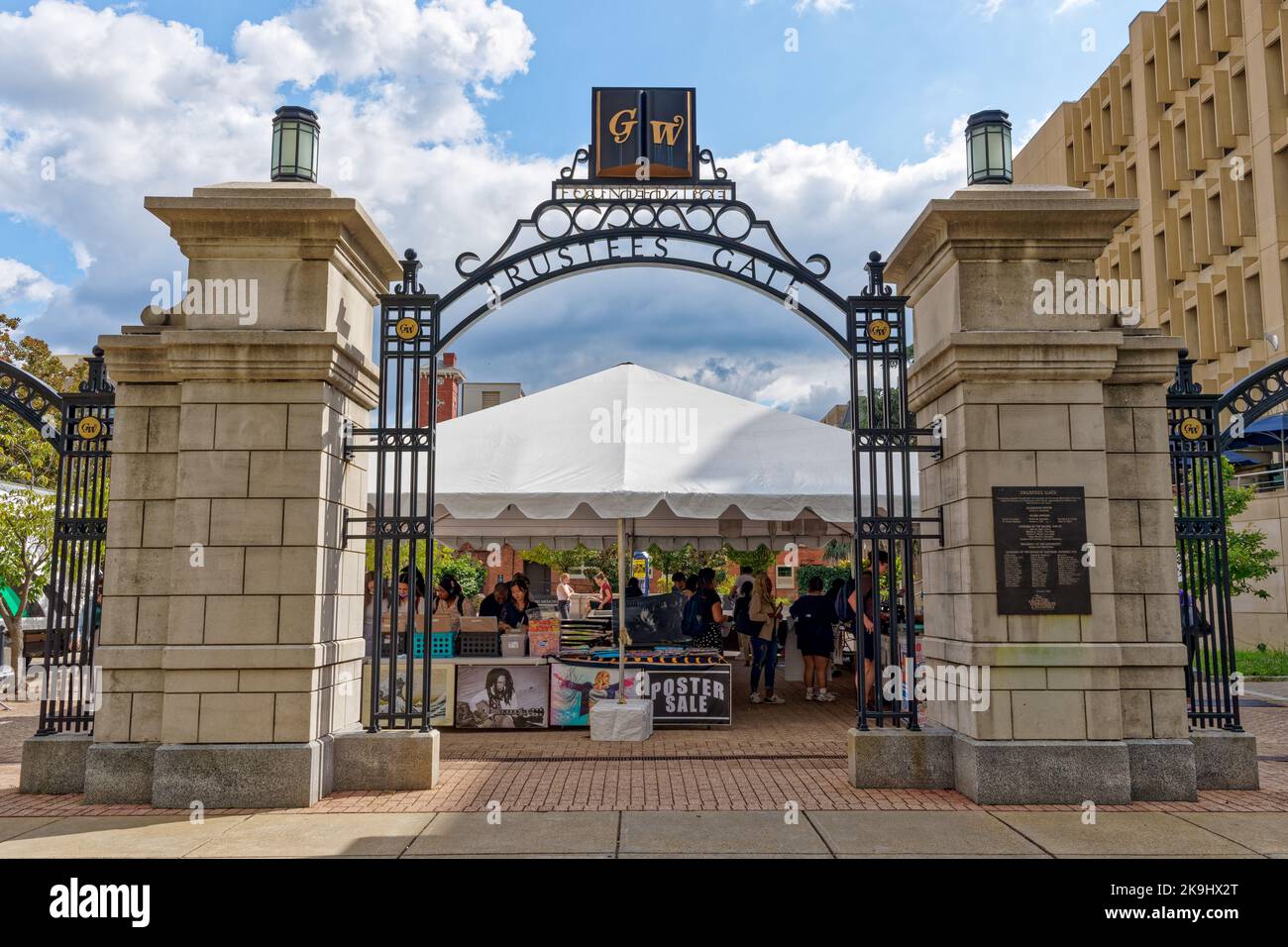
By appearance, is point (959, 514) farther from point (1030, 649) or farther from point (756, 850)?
point (756, 850)

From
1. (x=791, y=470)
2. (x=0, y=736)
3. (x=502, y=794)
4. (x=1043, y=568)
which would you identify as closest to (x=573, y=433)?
(x=791, y=470)

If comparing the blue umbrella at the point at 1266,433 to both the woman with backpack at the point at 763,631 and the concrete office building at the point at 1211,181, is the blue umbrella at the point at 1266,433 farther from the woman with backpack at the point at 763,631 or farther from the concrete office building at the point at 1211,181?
the woman with backpack at the point at 763,631

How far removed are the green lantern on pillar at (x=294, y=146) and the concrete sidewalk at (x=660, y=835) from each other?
5.26 meters

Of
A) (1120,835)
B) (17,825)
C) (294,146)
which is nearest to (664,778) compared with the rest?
(1120,835)

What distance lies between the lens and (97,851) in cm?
601

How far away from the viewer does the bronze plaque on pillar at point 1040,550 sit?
24.1 ft

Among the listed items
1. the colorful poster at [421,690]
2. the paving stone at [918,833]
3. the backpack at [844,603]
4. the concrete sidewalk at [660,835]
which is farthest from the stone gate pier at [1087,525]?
the backpack at [844,603]

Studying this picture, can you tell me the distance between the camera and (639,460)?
1061cm

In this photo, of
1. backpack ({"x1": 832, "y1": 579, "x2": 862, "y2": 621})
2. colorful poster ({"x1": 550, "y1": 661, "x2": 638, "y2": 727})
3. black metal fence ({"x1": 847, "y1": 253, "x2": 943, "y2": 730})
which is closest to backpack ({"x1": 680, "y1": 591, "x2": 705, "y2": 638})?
backpack ({"x1": 832, "y1": 579, "x2": 862, "y2": 621})

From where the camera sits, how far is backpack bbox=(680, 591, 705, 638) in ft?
45.9

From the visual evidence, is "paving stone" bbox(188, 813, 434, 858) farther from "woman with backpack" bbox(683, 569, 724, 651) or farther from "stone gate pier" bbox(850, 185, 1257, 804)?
"woman with backpack" bbox(683, 569, 724, 651)

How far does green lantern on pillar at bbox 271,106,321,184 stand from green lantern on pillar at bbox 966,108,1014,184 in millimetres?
5775

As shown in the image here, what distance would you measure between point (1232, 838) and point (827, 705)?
6532mm
